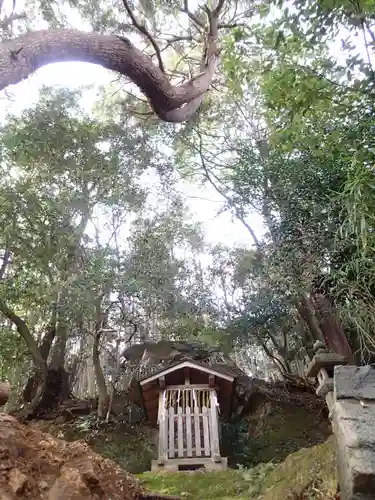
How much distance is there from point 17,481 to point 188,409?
18.5ft

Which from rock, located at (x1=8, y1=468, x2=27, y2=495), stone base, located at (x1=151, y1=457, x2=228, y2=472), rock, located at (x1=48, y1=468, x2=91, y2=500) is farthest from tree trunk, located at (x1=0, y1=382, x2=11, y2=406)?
stone base, located at (x1=151, y1=457, x2=228, y2=472)

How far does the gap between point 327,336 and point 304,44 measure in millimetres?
5259

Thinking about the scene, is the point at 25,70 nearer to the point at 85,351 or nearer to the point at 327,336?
the point at 327,336

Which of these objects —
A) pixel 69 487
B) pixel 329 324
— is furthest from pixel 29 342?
pixel 69 487

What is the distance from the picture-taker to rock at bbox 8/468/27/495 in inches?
83.1

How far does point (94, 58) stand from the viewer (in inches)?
169

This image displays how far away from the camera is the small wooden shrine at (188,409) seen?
6.91 metres

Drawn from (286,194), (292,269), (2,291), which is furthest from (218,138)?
(2,291)

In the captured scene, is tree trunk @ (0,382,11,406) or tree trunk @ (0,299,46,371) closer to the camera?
tree trunk @ (0,382,11,406)

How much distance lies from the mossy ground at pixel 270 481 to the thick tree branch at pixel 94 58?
12.6 ft

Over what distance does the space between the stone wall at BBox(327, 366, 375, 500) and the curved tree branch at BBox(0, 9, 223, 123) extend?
3.56 metres

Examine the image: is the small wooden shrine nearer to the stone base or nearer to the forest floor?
the stone base

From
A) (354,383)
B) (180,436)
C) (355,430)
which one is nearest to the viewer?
(355,430)

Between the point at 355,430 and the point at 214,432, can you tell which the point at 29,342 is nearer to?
the point at 214,432
